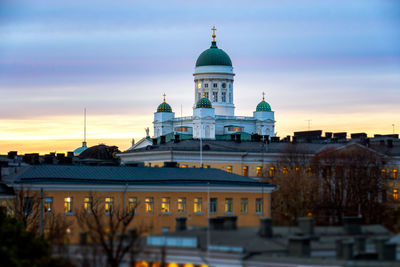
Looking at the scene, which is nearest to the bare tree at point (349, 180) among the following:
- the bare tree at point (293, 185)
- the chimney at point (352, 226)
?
the bare tree at point (293, 185)

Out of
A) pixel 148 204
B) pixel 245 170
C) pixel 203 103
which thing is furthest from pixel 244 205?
pixel 203 103

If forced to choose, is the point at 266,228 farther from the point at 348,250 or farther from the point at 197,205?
the point at 197,205

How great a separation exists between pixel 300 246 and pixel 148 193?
50.0 m

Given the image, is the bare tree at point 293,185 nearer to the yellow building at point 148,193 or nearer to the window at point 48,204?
the yellow building at point 148,193

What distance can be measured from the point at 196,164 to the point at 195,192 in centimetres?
4421

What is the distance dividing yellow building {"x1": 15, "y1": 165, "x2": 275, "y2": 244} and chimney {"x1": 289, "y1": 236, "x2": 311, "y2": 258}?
4174cm

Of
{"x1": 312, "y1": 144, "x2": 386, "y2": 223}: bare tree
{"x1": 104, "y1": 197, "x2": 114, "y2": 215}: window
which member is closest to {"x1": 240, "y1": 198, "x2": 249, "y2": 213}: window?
{"x1": 104, "y1": 197, "x2": 114, "y2": 215}: window

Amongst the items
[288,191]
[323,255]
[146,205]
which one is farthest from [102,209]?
[323,255]

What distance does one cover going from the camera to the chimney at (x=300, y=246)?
191ft

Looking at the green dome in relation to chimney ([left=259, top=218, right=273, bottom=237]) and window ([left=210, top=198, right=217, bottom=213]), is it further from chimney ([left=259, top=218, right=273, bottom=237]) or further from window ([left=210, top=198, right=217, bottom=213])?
chimney ([left=259, top=218, right=273, bottom=237])

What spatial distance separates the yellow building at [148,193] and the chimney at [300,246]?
4174 centimetres

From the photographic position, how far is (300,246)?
5838 centimetres

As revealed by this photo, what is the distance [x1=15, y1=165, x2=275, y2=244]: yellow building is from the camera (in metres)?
104

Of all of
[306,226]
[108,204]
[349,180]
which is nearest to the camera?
[306,226]
